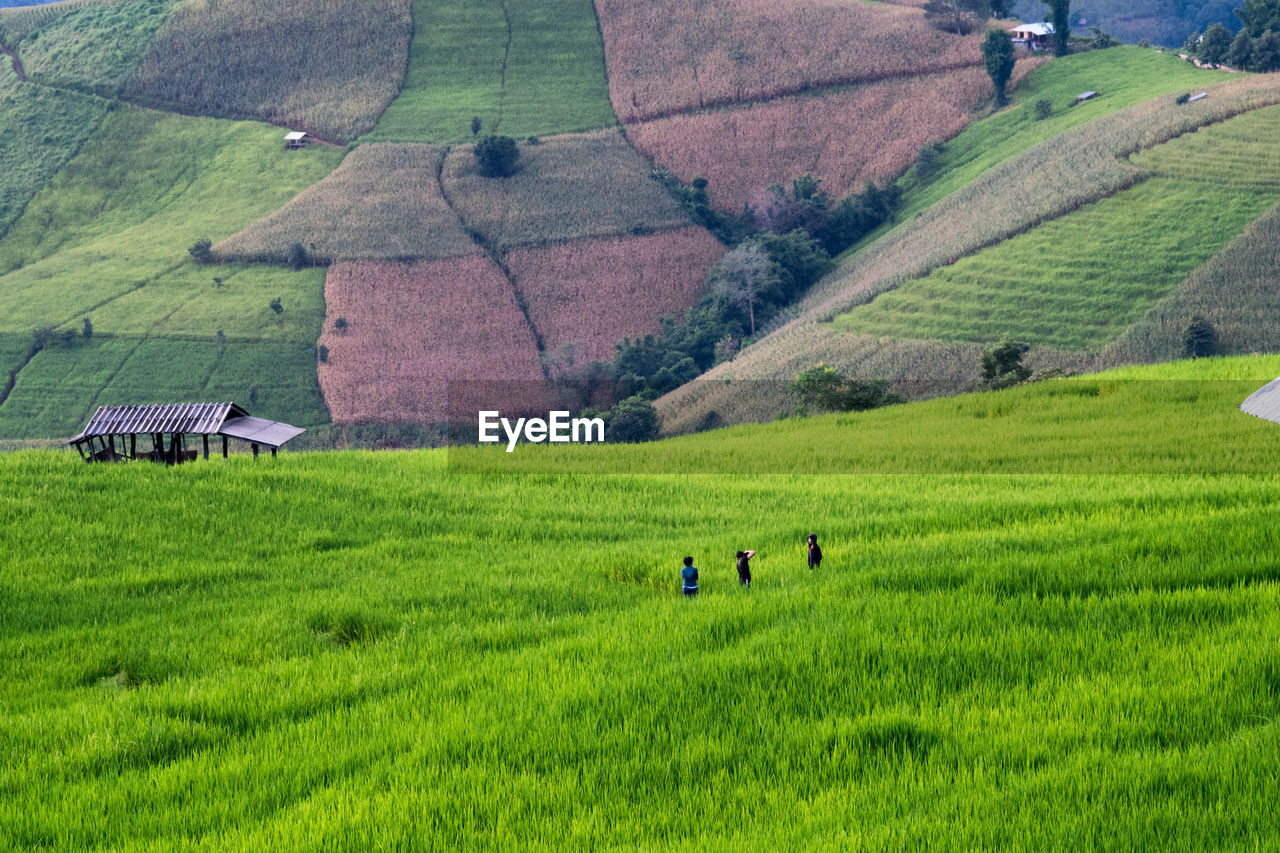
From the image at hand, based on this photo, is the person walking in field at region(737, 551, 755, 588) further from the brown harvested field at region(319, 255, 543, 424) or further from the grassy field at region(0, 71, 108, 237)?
the grassy field at region(0, 71, 108, 237)

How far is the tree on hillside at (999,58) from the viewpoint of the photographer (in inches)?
5389

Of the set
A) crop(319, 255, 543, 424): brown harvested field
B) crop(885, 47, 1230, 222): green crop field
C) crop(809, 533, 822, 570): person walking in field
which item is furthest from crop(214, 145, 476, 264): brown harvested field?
crop(809, 533, 822, 570): person walking in field

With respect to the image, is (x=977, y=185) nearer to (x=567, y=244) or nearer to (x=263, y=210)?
(x=567, y=244)

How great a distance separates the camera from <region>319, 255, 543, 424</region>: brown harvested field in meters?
102

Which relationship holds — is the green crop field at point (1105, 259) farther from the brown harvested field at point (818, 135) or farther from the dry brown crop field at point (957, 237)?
the brown harvested field at point (818, 135)

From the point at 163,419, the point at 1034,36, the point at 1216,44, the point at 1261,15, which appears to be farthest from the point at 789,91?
the point at 163,419

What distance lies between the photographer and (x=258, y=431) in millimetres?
27516

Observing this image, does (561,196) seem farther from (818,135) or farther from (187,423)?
(187,423)

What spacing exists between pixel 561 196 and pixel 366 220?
24.6 m

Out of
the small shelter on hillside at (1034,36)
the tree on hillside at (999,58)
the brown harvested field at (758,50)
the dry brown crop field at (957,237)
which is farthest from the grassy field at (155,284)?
the small shelter on hillside at (1034,36)

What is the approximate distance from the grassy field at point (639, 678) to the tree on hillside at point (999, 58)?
127487 millimetres

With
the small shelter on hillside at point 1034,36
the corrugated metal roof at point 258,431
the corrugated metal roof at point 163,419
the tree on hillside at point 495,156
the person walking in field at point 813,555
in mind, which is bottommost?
the person walking in field at point 813,555

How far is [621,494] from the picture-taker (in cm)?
2900

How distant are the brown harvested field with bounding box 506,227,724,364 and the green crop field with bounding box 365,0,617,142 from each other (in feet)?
100
